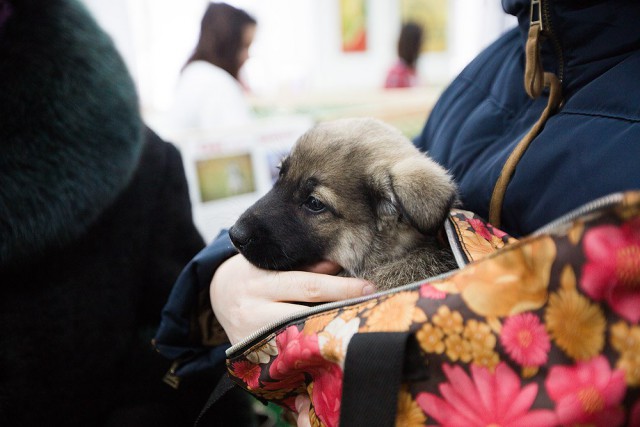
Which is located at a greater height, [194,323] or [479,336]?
[479,336]

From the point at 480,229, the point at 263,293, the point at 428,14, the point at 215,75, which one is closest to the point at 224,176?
the point at 215,75

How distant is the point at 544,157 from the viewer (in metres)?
0.93

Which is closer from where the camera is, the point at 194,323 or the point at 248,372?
the point at 248,372

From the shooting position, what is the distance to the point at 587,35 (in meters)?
0.94

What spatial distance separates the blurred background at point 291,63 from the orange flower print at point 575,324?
4.37ft

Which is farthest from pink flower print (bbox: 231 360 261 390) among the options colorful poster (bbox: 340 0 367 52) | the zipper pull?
colorful poster (bbox: 340 0 367 52)

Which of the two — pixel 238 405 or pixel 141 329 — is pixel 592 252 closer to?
pixel 238 405

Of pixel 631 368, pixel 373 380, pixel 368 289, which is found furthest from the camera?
pixel 368 289

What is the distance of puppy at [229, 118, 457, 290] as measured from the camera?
127 cm

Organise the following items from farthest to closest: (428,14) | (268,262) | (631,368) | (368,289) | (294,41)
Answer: (428,14), (294,41), (268,262), (368,289), (631,368)

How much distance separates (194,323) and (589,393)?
1.01m

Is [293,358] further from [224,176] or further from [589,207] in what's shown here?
[224,176]

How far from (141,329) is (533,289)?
1.20 m

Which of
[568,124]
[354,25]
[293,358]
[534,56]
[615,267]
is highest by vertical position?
[354,25]
